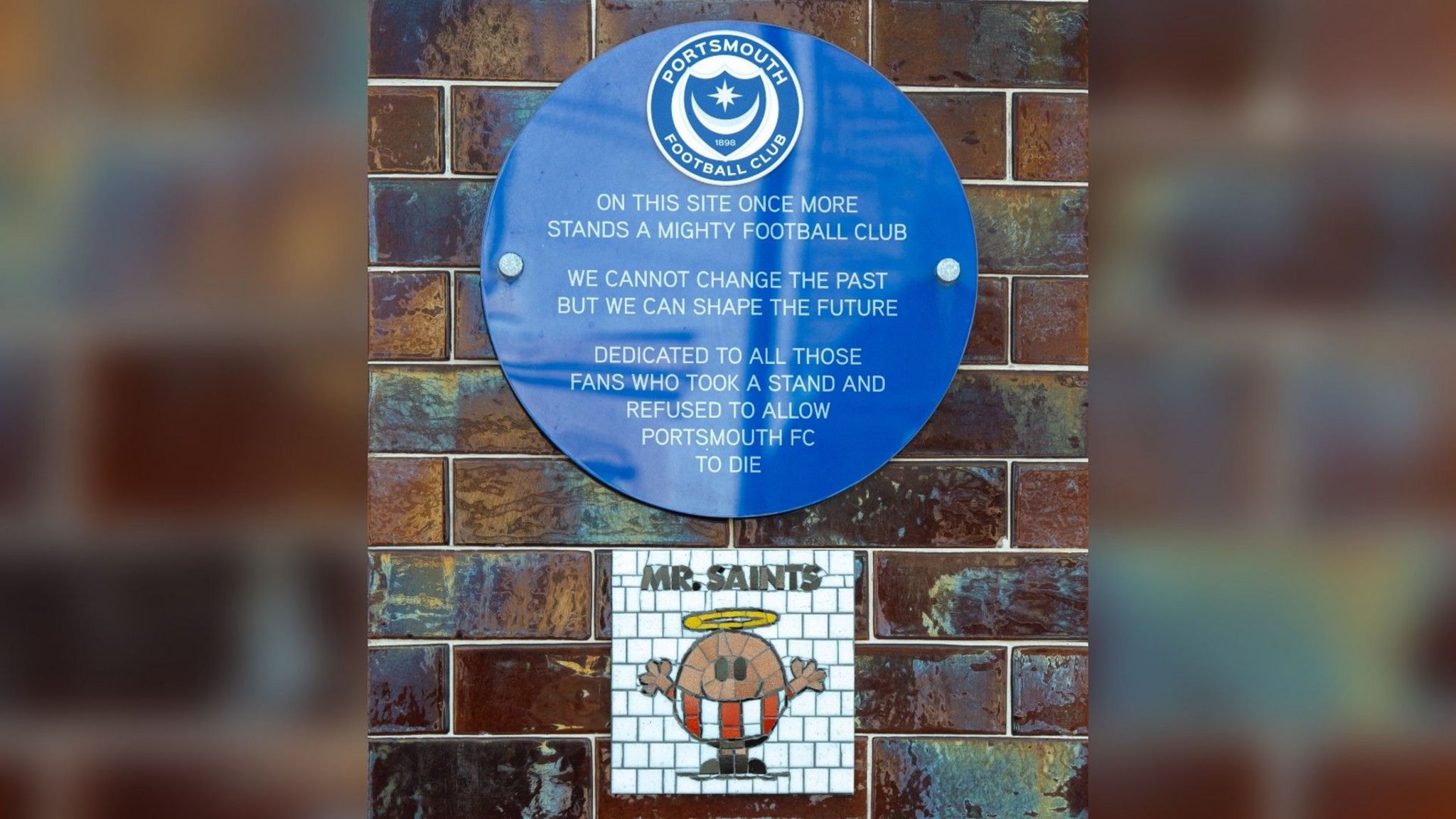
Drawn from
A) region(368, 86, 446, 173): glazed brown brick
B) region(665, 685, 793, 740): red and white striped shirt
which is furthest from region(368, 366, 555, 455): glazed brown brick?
region(665, 685, 793, 740): red and white striped shirt

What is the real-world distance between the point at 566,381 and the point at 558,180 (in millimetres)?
248

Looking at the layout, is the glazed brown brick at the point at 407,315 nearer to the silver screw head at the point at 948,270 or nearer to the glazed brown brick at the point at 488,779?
the glazed brown brick at the point at 488,779

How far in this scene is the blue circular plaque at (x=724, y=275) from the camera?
1158 mm

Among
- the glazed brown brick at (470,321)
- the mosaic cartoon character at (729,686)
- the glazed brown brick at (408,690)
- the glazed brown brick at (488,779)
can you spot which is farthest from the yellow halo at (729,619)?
the glazed brown brick at (470,321)

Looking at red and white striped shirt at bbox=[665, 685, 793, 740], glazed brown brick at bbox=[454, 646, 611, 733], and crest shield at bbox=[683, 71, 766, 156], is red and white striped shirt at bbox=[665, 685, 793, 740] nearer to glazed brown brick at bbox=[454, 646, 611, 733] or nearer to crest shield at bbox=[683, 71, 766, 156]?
glazed brown brick at bbox=[454, 646, 611, 733]

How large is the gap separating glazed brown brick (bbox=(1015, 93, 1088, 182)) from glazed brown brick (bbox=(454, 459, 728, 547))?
64 centimetres

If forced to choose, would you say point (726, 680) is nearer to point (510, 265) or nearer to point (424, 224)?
point (510, 265)

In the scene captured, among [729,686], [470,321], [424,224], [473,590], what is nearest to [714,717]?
[729,686]

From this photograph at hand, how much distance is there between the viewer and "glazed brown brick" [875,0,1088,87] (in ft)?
3.91

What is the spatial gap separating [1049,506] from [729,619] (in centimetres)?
43
